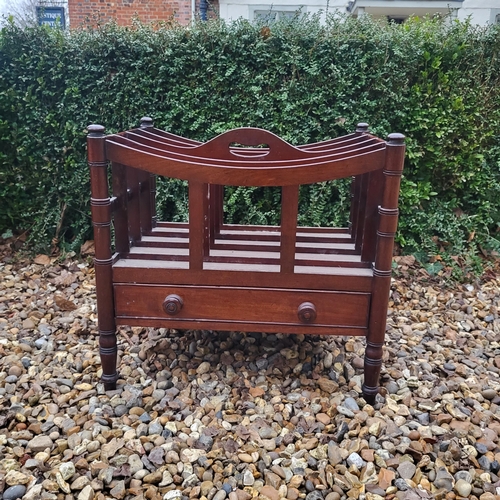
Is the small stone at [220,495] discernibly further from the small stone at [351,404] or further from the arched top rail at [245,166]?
the arched top rail at [245,166]

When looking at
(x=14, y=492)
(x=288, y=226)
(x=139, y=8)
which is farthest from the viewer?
(x=139, y=8)

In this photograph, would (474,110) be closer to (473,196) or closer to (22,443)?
(473,196)

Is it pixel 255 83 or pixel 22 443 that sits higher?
pixel 255 83

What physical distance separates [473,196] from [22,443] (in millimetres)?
3754

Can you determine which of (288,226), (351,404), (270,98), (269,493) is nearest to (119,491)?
(269,493)

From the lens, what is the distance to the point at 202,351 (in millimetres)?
2457

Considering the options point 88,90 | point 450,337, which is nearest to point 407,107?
point 450,337

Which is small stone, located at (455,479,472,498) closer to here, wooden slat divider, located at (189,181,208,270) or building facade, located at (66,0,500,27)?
wooden slat divider, located at (189,181,208,270)

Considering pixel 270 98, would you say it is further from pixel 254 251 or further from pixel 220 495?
pixel 220 495

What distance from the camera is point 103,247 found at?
195 cm

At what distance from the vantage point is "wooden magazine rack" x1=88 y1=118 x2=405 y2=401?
1.84m

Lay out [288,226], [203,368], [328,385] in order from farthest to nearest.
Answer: [203,368] < [328,385] < [288,226]

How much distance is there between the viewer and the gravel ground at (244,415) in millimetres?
1660

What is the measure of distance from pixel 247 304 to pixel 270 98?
7.11ft
